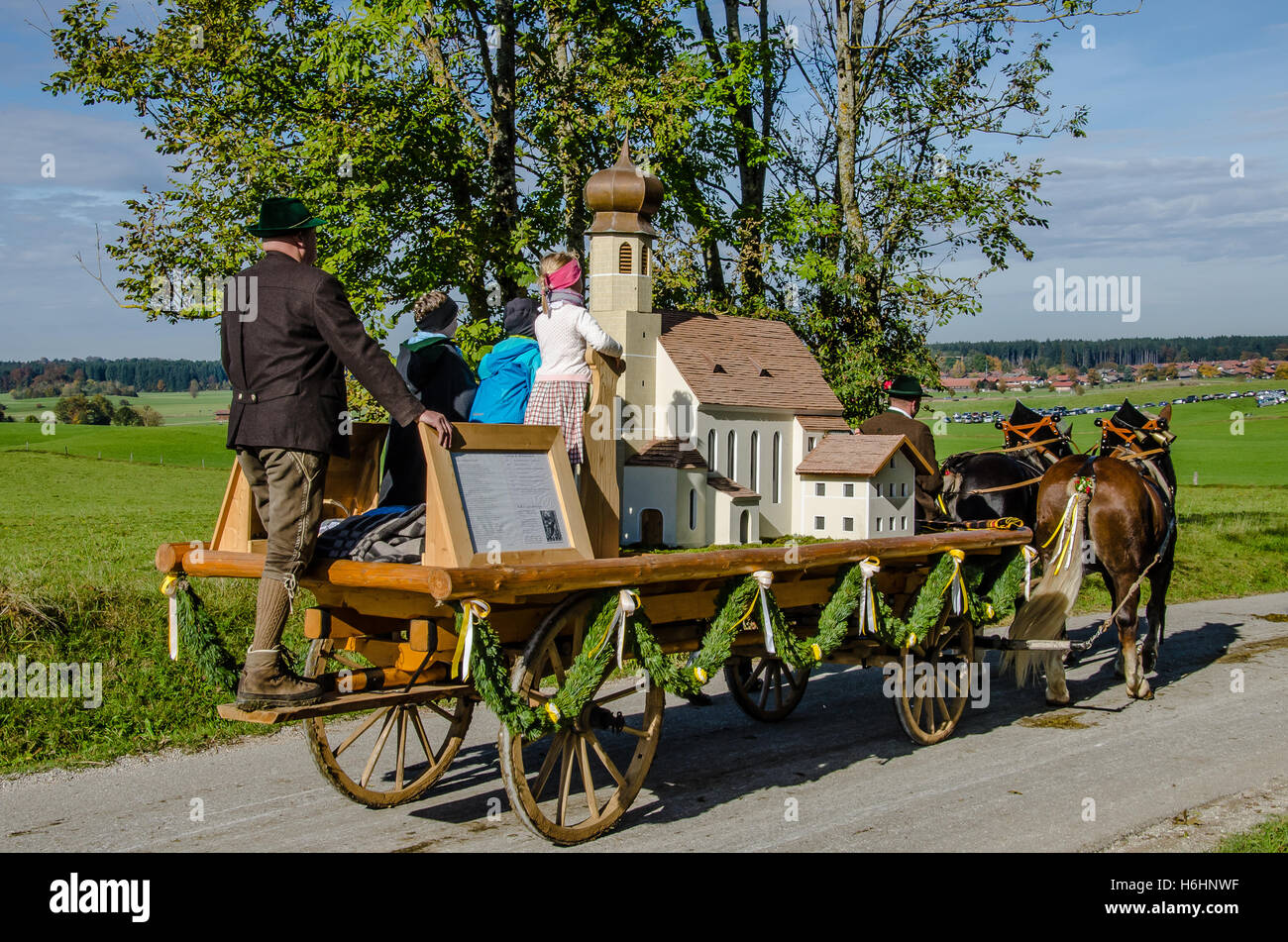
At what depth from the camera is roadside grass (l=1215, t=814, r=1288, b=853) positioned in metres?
5.61

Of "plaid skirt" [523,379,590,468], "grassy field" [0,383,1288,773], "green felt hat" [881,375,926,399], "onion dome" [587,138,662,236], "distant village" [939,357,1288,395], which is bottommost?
"grassy field" [0,383,1288,773]

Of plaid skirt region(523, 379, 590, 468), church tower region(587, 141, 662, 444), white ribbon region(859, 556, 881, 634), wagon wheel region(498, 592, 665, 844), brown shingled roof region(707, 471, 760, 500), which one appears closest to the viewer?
wagon wheel region(498, 592, 665, 844)

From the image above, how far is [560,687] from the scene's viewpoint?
5.56 metres

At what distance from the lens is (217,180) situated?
15.2 metres

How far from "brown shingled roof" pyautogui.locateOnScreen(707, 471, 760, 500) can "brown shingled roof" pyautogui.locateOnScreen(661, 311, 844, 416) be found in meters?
0.65

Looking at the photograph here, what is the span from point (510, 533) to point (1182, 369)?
90.7 m

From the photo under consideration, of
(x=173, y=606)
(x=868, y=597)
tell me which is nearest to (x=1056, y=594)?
(x=868, y=597)

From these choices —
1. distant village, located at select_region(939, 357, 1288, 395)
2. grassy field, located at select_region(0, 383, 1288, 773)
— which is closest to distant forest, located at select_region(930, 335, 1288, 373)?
distant village, located at select_region(939, 357, 1288, 395)

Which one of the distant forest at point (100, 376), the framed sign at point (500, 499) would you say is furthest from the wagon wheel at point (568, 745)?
the distant forest at point (100, 376)

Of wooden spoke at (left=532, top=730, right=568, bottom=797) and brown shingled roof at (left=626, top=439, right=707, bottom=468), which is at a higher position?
brown shingled roof at (left=626, top=439, right=707, bottom=468)

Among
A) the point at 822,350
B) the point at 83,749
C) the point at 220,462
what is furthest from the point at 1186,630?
the point at 220,462

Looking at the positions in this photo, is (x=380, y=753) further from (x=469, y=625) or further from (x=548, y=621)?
(x=469, y=625)

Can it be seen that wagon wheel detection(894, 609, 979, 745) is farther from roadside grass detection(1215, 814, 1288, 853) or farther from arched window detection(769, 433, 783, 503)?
roadside grass detection(1215, 814, 1288, 853)
